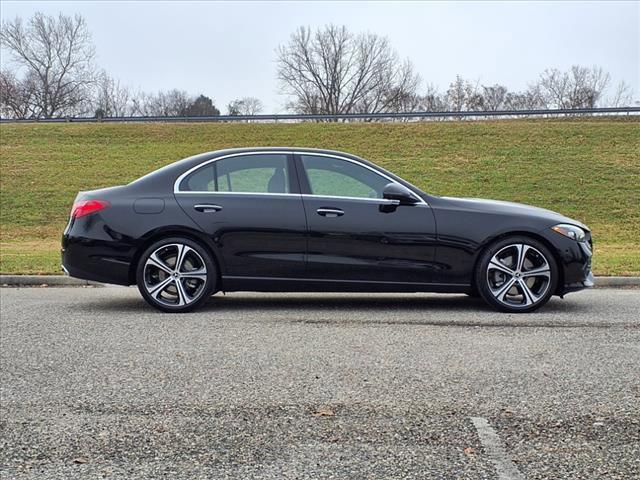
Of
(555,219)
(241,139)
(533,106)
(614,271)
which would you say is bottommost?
(614,271)

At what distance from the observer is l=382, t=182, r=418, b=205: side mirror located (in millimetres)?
6668

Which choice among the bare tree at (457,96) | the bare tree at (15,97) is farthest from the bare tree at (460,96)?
the bare tree at (15,97)

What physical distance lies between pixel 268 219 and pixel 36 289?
389cm

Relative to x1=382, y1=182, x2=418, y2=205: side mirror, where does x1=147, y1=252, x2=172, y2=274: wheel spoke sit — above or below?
below

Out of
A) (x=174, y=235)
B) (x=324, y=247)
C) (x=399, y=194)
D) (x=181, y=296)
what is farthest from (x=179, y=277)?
(x=399, y=194)

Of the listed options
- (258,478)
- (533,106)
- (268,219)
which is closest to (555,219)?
(268,219)

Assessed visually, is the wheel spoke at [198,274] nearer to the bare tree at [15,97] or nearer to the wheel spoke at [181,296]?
the wheel spoke at [181,296]

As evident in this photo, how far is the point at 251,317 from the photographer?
257 inches

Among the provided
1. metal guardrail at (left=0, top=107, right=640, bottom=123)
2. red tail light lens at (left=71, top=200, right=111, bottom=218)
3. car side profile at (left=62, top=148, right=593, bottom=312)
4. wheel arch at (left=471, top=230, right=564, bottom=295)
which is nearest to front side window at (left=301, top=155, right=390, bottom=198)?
Result: car side profile at (left=62, top=148, right=593, bottom=312)

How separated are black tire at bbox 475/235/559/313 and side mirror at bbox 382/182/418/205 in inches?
33.7

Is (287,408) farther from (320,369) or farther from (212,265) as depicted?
(212,265)

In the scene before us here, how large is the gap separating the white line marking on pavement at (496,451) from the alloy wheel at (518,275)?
10.6 ft

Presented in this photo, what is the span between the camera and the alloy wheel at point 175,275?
6.66 metres

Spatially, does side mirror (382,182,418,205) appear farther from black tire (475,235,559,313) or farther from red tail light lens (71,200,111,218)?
red tail light lens (71,200,111,218)
